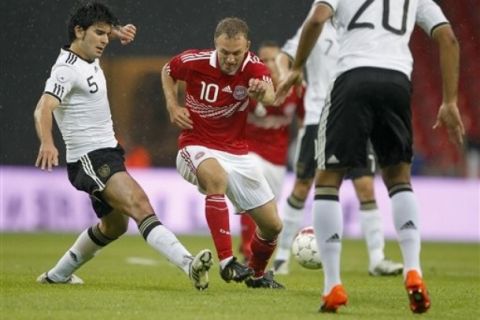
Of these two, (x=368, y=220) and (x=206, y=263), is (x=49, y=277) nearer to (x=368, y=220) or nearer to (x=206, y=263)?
(x=206, y=263)

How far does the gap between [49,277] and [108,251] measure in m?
5.61

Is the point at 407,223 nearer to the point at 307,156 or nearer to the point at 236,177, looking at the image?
the point at 236,177

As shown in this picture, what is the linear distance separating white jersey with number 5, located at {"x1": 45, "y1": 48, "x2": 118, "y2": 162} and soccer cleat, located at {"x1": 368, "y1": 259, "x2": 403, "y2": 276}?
3048 mm

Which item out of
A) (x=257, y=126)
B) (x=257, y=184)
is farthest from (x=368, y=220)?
(x=257, y=184)

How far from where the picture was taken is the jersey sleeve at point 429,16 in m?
6.61

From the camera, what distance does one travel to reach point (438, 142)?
20.7 m

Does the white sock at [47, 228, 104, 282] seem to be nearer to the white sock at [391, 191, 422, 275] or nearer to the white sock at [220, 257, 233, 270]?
the white sock at [220, 257, 233, 270]

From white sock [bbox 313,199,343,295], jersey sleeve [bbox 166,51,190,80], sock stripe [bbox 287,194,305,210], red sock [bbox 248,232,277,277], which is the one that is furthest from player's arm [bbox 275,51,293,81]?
white sock [bbox 313,199,343,295]

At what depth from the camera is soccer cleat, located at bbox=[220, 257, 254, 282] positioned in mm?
7641

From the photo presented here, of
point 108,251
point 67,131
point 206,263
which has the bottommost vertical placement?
point 108,251

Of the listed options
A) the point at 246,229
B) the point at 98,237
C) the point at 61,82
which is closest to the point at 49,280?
the point at 98,237

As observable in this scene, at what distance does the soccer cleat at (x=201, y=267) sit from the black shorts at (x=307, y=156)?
3.36 m

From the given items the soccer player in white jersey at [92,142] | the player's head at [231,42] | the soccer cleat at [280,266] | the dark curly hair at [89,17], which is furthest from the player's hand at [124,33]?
the soccer cleat at [280,266]

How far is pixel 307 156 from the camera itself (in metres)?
10.8
